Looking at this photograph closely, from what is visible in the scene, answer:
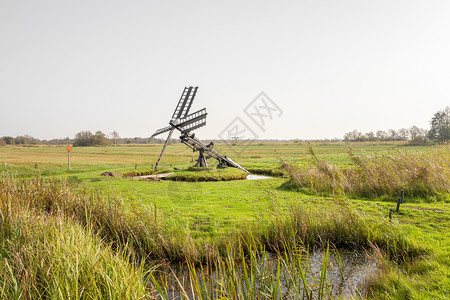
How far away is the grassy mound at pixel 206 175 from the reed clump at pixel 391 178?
697cm

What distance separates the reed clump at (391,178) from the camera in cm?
1143

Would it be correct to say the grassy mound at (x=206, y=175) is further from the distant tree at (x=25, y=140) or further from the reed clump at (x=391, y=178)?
the distant tree at (x=25, y=140)

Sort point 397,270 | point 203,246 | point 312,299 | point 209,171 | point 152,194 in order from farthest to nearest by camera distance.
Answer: point 209,171, point 152,194, point 203,246, point 397,270, point 312,299

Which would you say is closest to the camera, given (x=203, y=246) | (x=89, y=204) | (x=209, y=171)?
(x=203, y=246)

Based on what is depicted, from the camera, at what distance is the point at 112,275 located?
171 inches

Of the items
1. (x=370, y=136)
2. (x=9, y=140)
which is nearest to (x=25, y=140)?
(x=9, y=140)

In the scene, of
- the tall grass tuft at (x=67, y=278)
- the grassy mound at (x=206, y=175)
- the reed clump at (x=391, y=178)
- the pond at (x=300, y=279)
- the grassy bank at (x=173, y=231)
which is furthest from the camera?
the grassy mound at (x=206, y=175)

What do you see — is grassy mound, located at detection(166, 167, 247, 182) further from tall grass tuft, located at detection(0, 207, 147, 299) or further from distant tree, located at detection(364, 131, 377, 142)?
distant tree, located at detection(364, 131, 377, 142)

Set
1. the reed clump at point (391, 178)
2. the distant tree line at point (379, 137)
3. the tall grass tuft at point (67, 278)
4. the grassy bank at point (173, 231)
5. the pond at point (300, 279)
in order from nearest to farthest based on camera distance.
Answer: the tall grass tuft at point (67, 278) → the pond at point (300, 279) → the grassy bank at point (173, 231) → the reed clump at point (391, 178) → the distant tree line at point (379, 137)

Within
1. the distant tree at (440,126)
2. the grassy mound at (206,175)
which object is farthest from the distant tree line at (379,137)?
the grassy mound at (206,175)

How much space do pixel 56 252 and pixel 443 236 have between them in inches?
330

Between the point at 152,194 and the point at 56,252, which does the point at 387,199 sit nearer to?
the point at 152,194

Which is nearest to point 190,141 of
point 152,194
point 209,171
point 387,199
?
point 209,171

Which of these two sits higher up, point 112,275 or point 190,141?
point 190,141
